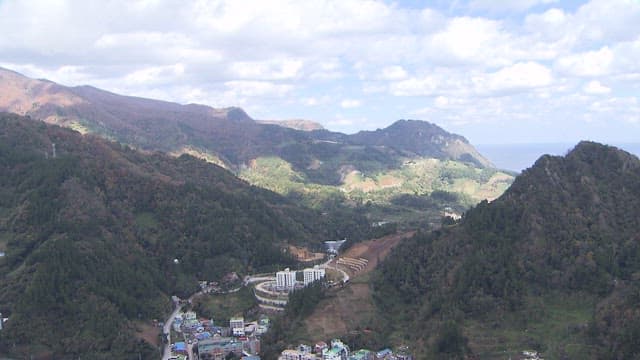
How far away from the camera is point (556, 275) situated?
5625 centimetres

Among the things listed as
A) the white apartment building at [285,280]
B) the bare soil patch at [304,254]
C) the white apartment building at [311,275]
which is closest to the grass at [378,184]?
the bare soil patch at [304,254]

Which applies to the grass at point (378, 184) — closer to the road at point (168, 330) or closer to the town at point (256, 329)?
the town at point (256, 329)

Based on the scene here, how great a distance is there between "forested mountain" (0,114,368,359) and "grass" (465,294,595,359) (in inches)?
1043

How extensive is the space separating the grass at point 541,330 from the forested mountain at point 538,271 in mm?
75

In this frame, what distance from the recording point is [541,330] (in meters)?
50.5

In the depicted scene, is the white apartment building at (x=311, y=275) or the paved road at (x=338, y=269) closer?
the paved road at (x=338, y=269)

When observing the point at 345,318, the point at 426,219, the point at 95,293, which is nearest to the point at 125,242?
the point at 95,293

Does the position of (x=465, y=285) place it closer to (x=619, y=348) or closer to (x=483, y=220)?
(x=483, y=220)

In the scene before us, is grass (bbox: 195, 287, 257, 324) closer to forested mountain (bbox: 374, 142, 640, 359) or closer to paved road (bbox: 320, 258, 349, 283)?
paved road (bbox: 320, 258, 349, 283)

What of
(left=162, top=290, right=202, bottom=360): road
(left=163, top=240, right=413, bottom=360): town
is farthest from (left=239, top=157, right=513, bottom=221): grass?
(left=162, top=290, right=202, bottom=360): road

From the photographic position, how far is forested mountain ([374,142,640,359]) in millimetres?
48594

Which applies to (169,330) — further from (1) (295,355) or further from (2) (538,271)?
(2) (538,271)

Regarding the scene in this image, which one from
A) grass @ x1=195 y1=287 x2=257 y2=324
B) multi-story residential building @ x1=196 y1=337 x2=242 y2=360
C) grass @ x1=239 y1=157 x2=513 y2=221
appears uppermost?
grass @ x1=239 y1=157 x2=513 y2=221

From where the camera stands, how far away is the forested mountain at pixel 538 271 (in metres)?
48.6
